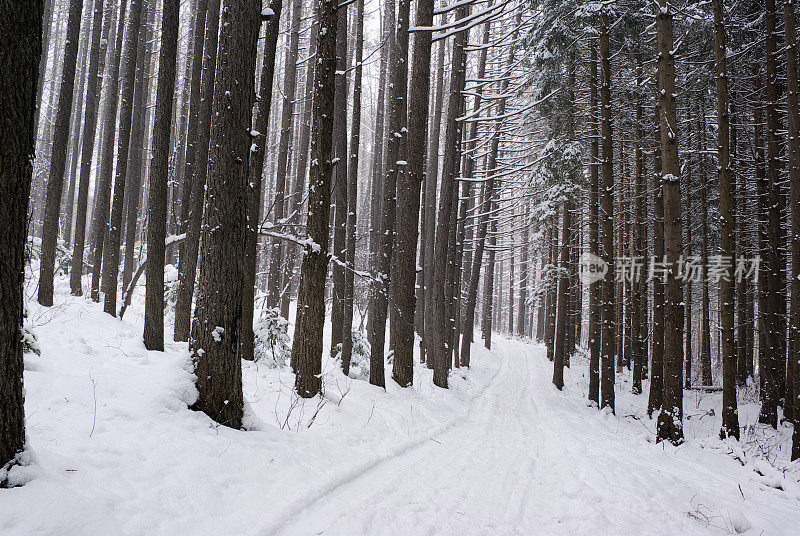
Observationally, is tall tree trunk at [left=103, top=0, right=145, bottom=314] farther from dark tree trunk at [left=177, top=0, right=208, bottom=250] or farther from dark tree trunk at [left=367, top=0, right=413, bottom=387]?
dark tree trunk at [left=367, top=0, right=413, bottom=387]

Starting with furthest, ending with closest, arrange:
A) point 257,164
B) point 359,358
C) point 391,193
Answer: point 359,358
point 391,193
point 257,164

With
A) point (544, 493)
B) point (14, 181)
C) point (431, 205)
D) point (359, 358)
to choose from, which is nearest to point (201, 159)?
point (359, 358)

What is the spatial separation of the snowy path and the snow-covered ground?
0.02 m

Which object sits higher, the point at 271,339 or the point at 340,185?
the point at 340,185

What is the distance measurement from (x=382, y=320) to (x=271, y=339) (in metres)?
Result: 2.70

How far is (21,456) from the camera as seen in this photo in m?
2.93

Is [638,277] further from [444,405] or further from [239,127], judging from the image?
[239,127]

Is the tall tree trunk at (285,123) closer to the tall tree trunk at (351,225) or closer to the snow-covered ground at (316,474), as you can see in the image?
the tall tree trunk at (351,225)

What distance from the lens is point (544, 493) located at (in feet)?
16.1

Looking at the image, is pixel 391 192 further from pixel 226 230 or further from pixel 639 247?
pixel 639 247

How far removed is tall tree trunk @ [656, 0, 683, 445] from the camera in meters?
9.18

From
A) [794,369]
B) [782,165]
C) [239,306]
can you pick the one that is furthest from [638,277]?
[239,306]

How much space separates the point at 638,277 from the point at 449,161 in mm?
8853

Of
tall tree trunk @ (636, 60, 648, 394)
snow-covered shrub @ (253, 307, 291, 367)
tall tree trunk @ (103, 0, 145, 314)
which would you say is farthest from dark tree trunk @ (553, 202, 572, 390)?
Result: tall tree trunk @ (103, 0, 145, 314)
